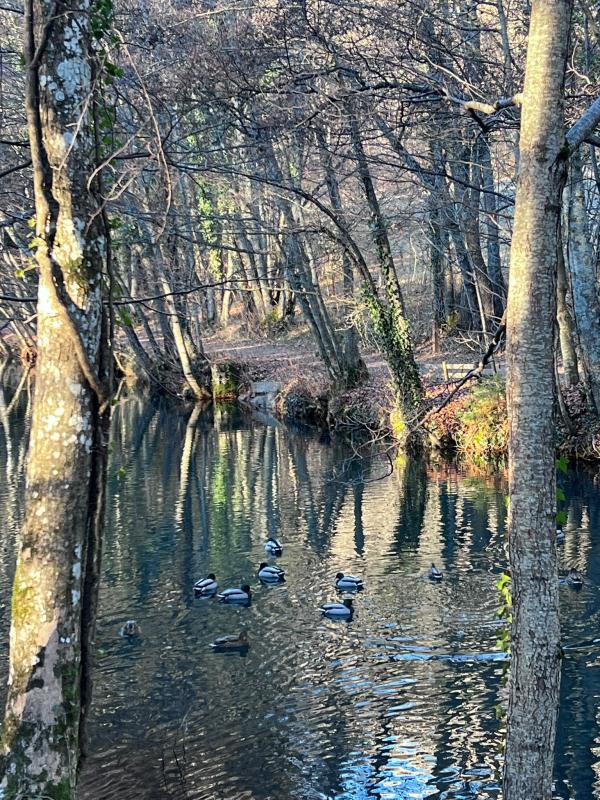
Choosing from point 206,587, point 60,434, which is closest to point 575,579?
point 206,587

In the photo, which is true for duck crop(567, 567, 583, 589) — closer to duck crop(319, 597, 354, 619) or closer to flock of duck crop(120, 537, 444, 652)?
flock of duck crop(120, 537, 444, 652)

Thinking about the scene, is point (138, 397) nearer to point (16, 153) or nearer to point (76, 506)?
point (16, 153)

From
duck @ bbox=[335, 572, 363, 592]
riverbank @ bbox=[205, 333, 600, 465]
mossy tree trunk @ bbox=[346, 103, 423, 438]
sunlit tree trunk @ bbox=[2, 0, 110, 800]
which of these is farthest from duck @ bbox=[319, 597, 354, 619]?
mossy tree trunk @ bbox=[346, 103, 423, 438]

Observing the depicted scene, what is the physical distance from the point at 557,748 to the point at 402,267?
36.6 m

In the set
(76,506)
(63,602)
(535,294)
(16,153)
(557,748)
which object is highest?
(16,153)

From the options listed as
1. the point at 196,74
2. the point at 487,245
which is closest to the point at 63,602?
the point at 196,74

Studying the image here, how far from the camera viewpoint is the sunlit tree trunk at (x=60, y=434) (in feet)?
13.8

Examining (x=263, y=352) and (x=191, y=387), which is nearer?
(x=191, y=387)

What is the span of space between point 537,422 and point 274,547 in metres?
9.74

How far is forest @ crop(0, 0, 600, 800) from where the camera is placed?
164 inches

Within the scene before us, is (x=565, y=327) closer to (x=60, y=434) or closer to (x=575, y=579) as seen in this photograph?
(x=575, y=579)

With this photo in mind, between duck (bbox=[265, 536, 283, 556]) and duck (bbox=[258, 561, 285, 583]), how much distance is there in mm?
873

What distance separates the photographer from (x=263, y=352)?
36125 millimetres

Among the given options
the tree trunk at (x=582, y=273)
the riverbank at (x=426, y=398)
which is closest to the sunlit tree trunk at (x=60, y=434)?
the riverbank at (x=426, y=398)
